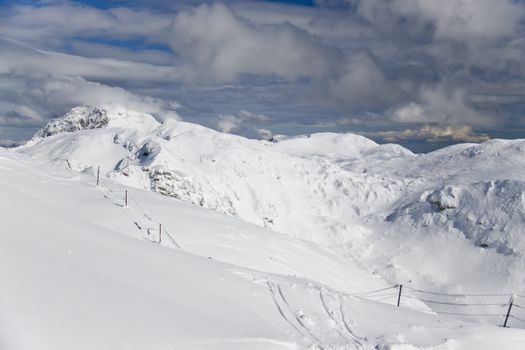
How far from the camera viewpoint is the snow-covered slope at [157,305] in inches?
470

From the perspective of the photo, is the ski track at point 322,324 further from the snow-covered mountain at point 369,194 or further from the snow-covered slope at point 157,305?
the snow-covered mountain at point 369,194

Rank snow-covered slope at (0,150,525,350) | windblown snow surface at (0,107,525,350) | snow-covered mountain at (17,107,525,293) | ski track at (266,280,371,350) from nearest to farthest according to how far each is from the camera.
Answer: snow-covered slope at (0,150,525,350) → windblown snow surface at (0,107,525,350) → ski track at (266,280,371,350) → snow-covered mountain at (17,107,525,293)

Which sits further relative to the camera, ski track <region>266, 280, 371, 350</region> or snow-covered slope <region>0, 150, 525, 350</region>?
ski track <region>266, 280, 371, 350</region>

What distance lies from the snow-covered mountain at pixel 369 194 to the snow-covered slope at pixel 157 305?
192 ft

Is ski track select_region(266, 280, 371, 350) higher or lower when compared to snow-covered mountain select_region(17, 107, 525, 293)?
lower

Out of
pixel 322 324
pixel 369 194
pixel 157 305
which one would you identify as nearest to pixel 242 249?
pixel 322 324

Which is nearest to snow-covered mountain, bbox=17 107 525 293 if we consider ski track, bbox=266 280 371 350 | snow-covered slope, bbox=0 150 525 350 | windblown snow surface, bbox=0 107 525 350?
windblown snow surface, bbox=0 107 525 350

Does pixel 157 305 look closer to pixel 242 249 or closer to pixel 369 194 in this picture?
pixel 242 249

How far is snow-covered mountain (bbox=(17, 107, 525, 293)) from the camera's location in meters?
82.2

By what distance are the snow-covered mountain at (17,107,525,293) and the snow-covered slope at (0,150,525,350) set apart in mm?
58562

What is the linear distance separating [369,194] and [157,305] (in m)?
105

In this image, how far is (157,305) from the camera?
568 inches

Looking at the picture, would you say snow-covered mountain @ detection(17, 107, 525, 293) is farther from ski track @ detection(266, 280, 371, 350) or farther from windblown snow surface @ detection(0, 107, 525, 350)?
ski track @ detection(266, 280, 371, 350)

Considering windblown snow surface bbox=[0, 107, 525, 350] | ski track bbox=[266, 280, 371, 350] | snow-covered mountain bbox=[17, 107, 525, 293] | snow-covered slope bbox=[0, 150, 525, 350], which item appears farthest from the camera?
snow-covered mountain bbox=[17, 107, 525, 293]
